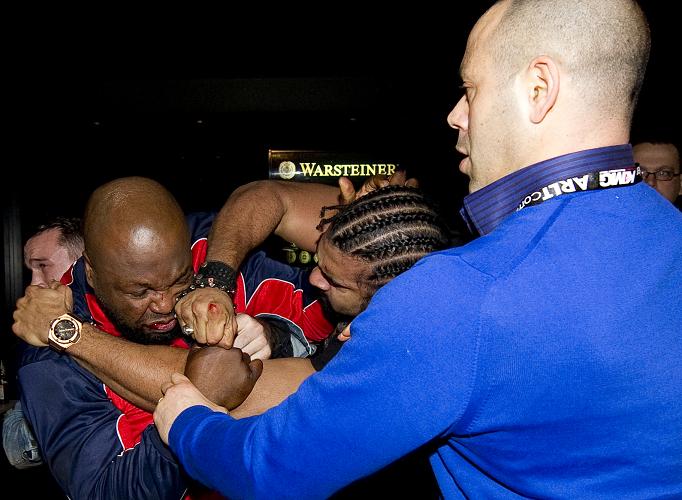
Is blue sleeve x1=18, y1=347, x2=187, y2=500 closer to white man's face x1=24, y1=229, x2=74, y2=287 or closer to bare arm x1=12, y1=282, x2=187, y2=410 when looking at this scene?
bare arm x1=12, y1=282, x2=187, y2=410

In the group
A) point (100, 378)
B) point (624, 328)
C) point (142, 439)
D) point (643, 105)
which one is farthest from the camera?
point (643, 105)

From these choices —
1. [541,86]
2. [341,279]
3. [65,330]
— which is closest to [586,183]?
[541,86]

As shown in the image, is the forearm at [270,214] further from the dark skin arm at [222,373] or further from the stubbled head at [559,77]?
the stubbled head at [559,77]

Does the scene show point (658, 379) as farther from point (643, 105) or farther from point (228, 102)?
point (228, 102)

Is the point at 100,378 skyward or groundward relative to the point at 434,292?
groundward

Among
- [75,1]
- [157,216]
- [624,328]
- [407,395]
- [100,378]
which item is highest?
[75,1]

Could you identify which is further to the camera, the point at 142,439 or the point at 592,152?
the point at 142,439

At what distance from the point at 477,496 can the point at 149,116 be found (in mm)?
5690

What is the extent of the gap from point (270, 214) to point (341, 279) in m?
0.59

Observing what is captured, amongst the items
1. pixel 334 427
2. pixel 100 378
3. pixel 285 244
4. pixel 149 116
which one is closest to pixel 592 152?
pixel 334 427

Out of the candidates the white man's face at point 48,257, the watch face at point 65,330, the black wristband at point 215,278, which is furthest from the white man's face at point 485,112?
the white man's face at point 48,257

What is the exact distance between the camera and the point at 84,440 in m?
1.41

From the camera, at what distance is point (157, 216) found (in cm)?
165

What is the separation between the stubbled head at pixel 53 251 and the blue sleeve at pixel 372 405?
7.28ft
